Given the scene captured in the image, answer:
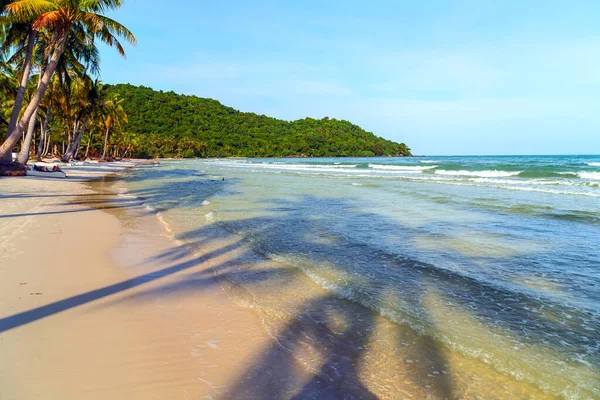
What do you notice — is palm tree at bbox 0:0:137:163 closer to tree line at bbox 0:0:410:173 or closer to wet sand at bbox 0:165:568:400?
tree line at bbox 0:0:410:173

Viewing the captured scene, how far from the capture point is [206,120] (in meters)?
→ 131

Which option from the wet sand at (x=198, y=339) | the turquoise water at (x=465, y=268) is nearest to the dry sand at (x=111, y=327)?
the wet sand at (x=198, y=339)

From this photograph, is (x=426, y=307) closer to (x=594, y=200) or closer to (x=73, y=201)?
(x=73, y=201)

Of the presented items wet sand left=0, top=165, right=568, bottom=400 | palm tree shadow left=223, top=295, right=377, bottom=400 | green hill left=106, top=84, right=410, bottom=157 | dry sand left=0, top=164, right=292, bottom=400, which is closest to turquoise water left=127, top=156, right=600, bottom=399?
wet sand left=0, top=165, right=568, bottom=400

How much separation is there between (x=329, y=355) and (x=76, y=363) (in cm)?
185

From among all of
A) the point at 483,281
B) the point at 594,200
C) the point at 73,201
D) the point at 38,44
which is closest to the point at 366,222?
the point at 483,281

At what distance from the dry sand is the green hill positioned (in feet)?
327

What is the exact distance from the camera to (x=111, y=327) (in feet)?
11.2

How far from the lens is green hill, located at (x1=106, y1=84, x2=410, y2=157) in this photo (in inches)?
4392

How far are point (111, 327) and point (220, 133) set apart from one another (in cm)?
12832

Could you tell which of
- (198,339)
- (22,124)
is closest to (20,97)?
(22,124)

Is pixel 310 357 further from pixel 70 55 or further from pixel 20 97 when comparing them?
pixel 70 55

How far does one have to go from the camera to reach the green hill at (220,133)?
112 meters

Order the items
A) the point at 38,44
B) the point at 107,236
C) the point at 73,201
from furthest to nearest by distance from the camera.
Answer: the point at 38,44, the point at 73,201, the point at 107,236
